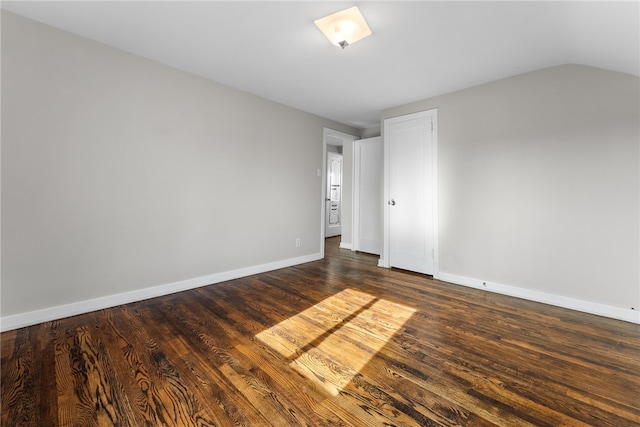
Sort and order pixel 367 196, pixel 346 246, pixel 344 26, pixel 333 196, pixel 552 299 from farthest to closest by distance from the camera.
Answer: pixel 333 196, pixel 346 246, pixel 367 196, pixel 552 299, pixel 344 26

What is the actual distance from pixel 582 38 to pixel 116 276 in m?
4.49

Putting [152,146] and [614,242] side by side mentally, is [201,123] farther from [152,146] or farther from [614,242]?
[614,242]

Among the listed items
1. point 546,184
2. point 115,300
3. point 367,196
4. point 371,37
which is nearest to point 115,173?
point 115,300

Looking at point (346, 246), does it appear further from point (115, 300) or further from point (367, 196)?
point (115, 300)

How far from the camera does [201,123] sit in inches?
116

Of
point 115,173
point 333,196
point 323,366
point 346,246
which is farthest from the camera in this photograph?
point 333,196

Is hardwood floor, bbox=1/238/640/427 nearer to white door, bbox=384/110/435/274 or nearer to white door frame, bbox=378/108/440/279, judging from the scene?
white door frame, bbox=378/108/440/279

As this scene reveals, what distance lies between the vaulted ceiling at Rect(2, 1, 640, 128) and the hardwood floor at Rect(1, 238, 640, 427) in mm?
2274

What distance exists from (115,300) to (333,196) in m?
5.41

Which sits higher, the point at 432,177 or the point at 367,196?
the point at 432,177

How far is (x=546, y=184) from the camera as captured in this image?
2.63m

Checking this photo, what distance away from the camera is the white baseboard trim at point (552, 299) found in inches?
89.2

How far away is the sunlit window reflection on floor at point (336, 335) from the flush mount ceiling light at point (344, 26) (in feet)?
7.58

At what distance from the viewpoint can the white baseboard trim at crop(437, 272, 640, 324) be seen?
7.43 ft
